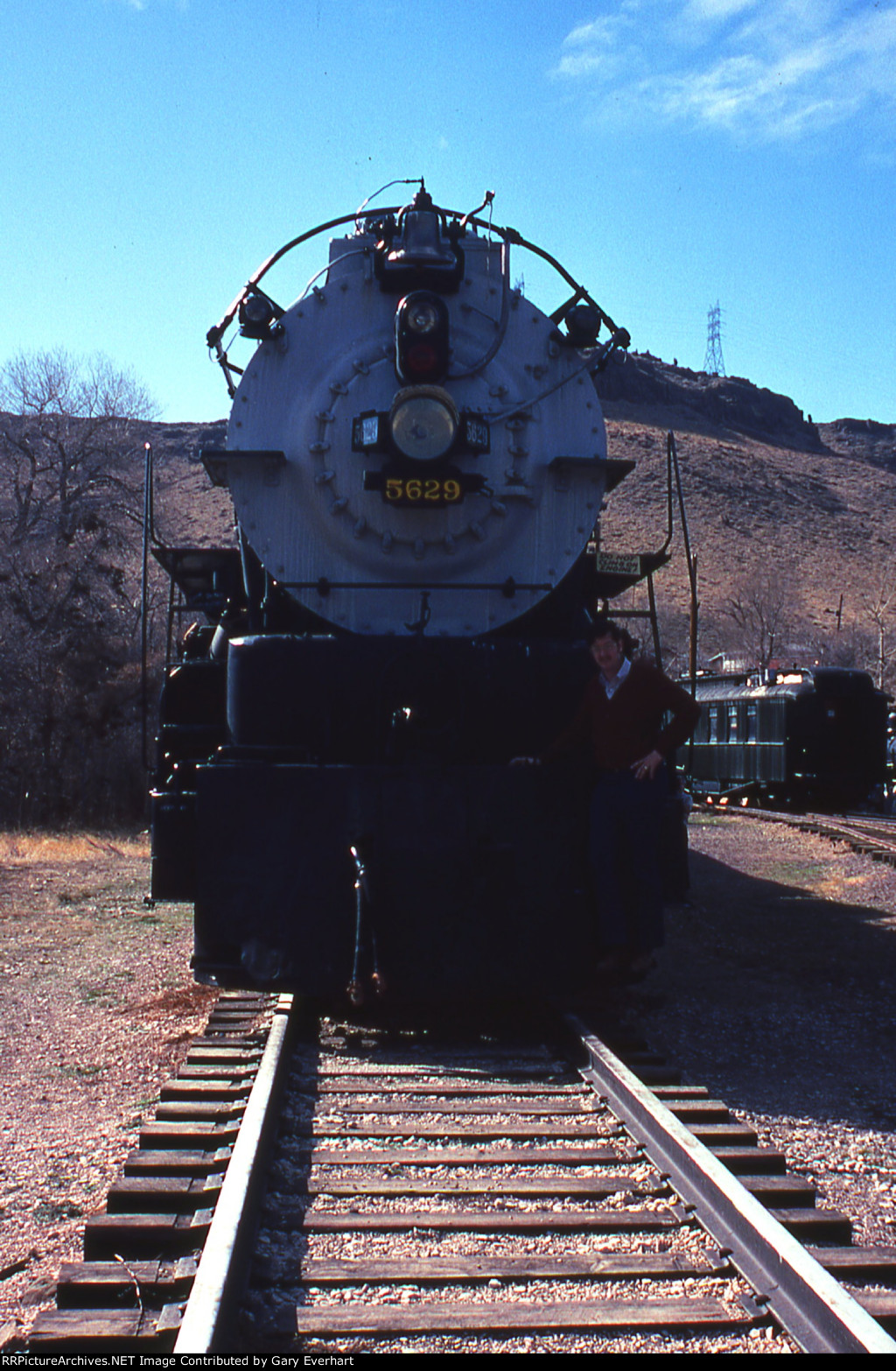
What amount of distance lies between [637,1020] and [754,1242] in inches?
133

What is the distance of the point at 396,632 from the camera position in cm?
612

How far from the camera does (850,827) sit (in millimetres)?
20094

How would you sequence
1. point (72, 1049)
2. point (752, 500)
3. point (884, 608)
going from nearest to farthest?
point (72, 1049), point (884, 608), point (752, 500)

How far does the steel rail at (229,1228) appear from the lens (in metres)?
2.65

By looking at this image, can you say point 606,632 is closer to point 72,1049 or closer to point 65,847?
point 72,1049

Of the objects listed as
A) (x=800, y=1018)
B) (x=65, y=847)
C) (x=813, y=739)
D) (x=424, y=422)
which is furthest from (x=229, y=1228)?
(x=813, y=739)

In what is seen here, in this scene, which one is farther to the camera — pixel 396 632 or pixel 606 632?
pixel 396 632

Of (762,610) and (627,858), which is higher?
(762,610)

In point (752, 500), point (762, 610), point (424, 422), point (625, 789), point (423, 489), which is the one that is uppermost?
point (752, 500)

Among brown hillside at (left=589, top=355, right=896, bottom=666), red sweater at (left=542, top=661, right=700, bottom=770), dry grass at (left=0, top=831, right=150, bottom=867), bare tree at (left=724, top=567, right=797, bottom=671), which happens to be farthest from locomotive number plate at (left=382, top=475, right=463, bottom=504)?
brown hillside at (left=589, top=355, right=896, bottom=666)

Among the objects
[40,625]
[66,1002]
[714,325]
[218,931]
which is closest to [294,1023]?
[218,931]

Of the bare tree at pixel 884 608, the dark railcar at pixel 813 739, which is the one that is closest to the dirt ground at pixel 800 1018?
the dark railcar at pixel 813 739

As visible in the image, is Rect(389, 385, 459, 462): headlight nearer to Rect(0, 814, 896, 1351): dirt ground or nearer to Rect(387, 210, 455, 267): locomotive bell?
Rect(387, 210, 455, 267): locomotive bell

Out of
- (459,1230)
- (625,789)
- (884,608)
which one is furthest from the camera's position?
(884,608)
